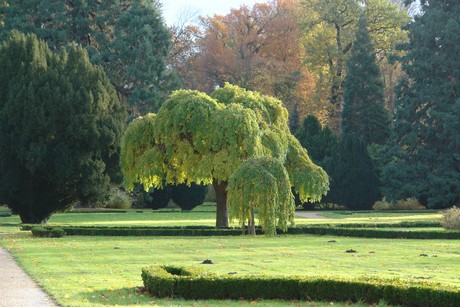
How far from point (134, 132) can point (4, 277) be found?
1880cm

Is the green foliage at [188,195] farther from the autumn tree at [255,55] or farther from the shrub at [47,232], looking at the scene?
the shrub at [47,232]

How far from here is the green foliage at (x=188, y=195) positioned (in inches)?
2264

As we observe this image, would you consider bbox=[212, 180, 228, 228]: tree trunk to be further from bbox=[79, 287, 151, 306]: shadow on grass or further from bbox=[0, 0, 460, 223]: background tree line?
bbox=[0, 0, 460, 223]: background tree line

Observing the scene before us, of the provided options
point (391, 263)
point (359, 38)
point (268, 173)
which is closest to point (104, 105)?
point (268, 173)

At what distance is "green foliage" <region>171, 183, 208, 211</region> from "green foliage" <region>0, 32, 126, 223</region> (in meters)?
18.8

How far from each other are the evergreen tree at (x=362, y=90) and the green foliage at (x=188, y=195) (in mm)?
12632

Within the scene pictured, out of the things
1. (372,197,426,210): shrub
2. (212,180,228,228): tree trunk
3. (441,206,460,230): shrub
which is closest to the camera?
(441,206,460,230): shrub

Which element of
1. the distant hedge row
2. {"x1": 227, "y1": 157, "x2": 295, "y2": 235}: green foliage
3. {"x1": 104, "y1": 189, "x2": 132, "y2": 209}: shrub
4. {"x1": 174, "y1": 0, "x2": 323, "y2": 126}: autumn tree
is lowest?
the distant hedge row

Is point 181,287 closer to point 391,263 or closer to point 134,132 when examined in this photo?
point 391,263

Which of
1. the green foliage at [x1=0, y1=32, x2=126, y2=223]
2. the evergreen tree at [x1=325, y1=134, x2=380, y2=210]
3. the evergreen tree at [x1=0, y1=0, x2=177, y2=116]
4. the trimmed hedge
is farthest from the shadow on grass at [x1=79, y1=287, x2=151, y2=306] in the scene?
the evergreen tree at [x1=0, y1=0, x2=177, y2=116]

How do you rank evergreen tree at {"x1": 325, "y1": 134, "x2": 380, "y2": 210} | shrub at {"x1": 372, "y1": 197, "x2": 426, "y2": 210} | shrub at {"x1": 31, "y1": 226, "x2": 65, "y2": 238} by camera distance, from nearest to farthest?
shrub at {"x1": 31, "y1": 226, "x2": 65, "y2": 238}, evergreen tree at {"x1": 325, "y1": 134, "x2": 380, "y2": 210}, shrub at {"x1": 372, "y1": 197, "x2": 426, "y2": 210}

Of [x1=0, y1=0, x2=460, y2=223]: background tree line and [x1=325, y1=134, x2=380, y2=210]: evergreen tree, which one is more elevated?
[x1=0, y1=0, x2=460, y2=223]: background tree line

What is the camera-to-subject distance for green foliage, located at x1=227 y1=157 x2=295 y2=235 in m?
29.1

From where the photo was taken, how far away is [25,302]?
41.8ft
